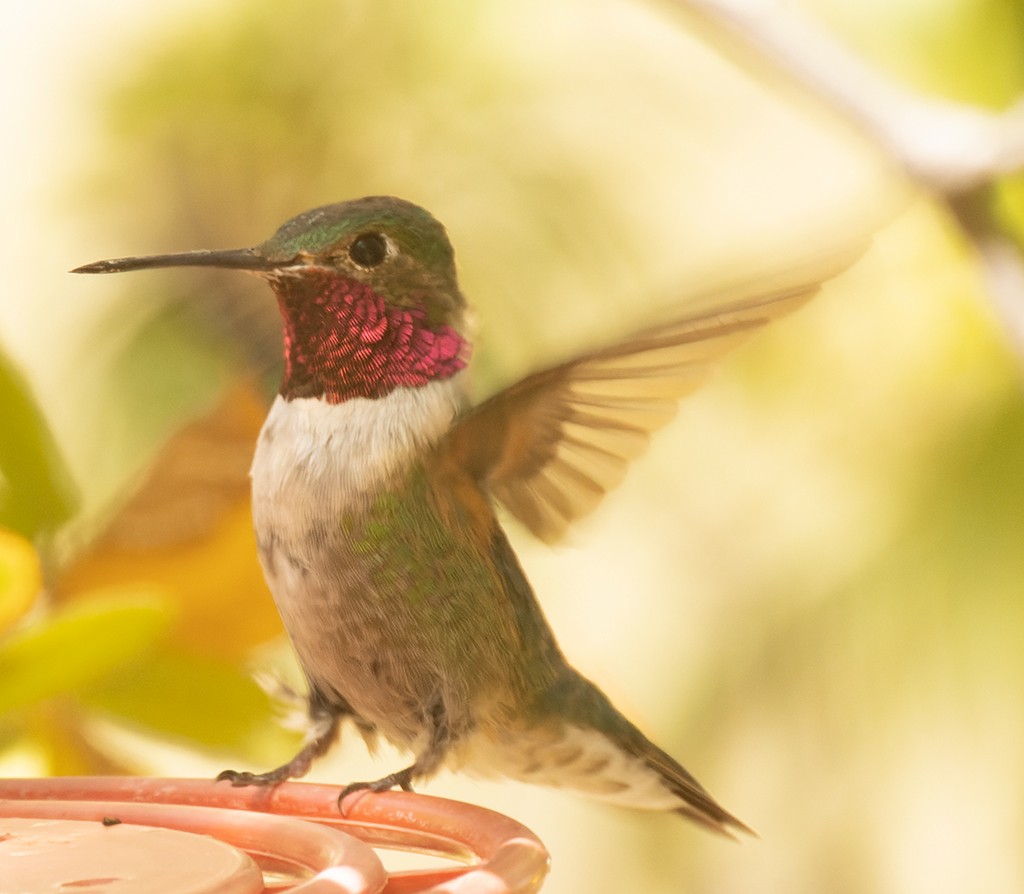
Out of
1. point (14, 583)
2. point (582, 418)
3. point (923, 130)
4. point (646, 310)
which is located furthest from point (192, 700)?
point (923, 130)

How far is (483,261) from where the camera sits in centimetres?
167

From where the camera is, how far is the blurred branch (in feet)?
3.73

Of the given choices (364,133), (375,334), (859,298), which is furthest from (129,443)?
(859,298)

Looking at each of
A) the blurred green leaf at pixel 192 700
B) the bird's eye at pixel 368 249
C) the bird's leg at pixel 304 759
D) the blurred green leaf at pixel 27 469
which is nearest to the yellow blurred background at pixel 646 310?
the blurred green leaf at pixel 192 700

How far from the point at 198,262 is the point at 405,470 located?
20 centimetres

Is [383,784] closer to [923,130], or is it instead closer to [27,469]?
[27,469]

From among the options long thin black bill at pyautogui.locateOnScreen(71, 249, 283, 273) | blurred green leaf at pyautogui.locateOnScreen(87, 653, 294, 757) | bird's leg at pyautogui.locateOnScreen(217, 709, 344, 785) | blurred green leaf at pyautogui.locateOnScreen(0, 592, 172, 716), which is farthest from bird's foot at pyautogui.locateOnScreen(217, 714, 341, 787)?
long thin black bill at pyautogui.locateOnScreen(71, 249, 283, 273)

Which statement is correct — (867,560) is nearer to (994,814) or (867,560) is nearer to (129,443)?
(994,814)

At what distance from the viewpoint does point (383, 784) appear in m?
0.80

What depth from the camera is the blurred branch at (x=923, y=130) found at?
3.73 feet

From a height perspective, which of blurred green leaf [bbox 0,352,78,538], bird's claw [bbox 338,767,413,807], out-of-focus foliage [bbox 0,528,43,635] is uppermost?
blurred green leaf [bbox 0,352,78,538]

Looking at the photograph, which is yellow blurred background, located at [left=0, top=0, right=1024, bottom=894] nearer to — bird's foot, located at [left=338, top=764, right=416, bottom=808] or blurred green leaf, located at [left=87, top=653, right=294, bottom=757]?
blurred green leaf, located at [left=87, top=653, right=294, bottom=757]

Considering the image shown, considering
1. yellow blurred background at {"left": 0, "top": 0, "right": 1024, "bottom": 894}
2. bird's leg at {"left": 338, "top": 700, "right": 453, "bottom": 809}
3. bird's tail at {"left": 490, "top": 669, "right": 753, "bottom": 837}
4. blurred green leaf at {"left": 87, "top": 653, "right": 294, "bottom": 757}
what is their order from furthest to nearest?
1. yellow blurred background at {"left": 0, "top": 0, "right": 1024, "bottom": 894}
2. blurred green leaf at {"left": 87, "top": 653, "right": 294, "bottom": 757}
3. bird's tail at {"left": 490, "top": 669, "right": 753, "bottom": 837}
4. bird's leg at {"left": 338, "top": 700, "right": 453, "bottom": 809}

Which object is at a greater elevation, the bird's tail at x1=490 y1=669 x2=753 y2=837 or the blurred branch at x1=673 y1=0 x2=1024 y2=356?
the blurred branch at x1=673 y1=0 x2=1024 y2=356
